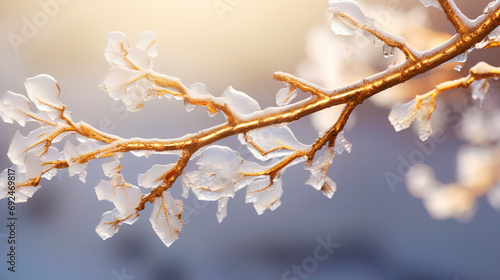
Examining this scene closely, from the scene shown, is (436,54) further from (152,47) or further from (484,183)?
(484,183)

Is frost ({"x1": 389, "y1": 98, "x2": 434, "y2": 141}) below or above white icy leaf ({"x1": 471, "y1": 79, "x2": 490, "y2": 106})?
below

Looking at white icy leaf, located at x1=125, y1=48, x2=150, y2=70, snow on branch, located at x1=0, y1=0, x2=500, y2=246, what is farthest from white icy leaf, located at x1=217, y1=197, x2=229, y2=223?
white icy leaf, located at x1=125, y1=48, x2=150, y2=70

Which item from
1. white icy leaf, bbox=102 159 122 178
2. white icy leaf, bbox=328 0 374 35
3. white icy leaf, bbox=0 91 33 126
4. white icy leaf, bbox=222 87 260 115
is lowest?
white icy leaf, bbox=102 159 122 178

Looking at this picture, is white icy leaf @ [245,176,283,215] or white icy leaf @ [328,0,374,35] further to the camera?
white icy leaf @ [245,176,283,215]

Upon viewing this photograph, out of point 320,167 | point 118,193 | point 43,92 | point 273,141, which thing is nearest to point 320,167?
point 320,167

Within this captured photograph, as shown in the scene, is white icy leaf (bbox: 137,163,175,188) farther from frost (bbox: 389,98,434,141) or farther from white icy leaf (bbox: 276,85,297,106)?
frost (bbox: 389,98,434,141)

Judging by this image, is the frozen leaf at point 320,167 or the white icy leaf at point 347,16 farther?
the frozen leaf at point 320,167

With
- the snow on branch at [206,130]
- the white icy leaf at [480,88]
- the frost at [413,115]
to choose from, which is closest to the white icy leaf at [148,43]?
the snow on branch at [206,130]

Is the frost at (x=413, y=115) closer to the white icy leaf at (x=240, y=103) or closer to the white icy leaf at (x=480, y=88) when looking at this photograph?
the white icy leaf at (x=480, y=88)

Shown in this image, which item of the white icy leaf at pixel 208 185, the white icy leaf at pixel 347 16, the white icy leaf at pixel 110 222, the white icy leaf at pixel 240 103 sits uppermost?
the white icy leaf at pixel 347 16
